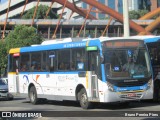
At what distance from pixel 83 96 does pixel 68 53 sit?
221 centimetres

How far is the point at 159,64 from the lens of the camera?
2059 centimetres

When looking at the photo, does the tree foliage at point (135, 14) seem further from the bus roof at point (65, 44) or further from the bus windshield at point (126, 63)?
the bus windshield at point (126, 63)

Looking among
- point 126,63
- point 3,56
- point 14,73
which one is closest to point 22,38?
point 3,56

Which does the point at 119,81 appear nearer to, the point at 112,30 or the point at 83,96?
the point at 83,96

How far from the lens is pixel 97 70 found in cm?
1773

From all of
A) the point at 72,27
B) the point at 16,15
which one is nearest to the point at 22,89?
the point at 72,27

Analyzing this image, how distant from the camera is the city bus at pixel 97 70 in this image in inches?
688

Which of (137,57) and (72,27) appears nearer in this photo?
(137,57)

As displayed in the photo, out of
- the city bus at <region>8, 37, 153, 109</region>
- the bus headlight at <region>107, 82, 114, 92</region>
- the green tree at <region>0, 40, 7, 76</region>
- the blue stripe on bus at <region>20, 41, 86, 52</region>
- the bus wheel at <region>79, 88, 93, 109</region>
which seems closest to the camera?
the bus headlight at <region>107, 82, 114, 92</region>

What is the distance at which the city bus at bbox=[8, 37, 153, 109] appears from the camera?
17484mm

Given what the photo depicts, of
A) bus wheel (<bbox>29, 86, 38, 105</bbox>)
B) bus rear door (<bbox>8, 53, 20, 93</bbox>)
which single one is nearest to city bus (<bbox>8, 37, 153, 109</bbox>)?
bus wheel (<bbox>29, 86, 38, 105</bbox>)

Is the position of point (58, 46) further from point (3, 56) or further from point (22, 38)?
point (3, 56)

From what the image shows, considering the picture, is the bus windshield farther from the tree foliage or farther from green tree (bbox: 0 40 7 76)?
the tree foliage

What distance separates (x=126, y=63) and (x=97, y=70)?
1191 mm
